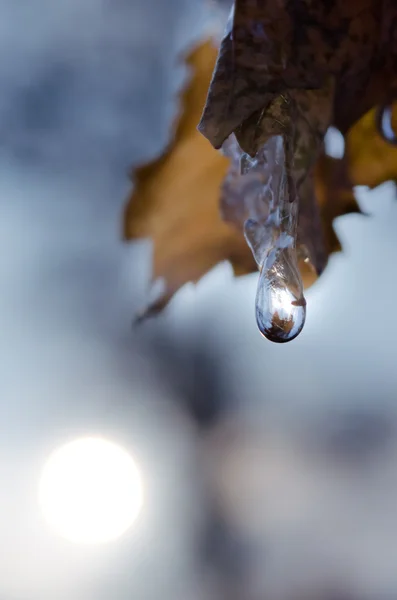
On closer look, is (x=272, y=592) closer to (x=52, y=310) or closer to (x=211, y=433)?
(x=211, y=433)

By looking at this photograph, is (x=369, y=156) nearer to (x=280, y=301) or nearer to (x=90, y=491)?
(x=280, y=301)

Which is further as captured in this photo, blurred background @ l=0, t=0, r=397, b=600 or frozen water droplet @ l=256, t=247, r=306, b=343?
blurred background @ l=0, t=0, r=397, b=600

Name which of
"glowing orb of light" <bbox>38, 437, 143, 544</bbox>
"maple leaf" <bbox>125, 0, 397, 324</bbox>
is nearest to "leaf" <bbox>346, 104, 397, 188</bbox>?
"maple leaf" <bbox>125, 0, 397, 324</bbox>

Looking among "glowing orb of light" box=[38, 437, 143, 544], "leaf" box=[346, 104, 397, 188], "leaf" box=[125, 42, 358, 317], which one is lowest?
"leaf" box=[346, 104, 397, 188]

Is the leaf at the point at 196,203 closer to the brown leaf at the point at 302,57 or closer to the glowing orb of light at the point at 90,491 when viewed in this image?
the brown leaf at the point at 302,57

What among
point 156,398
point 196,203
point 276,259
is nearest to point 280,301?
point 276,259

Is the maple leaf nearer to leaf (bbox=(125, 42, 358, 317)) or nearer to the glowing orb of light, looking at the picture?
leaf (bbox=(125, 42, 358, 317))
